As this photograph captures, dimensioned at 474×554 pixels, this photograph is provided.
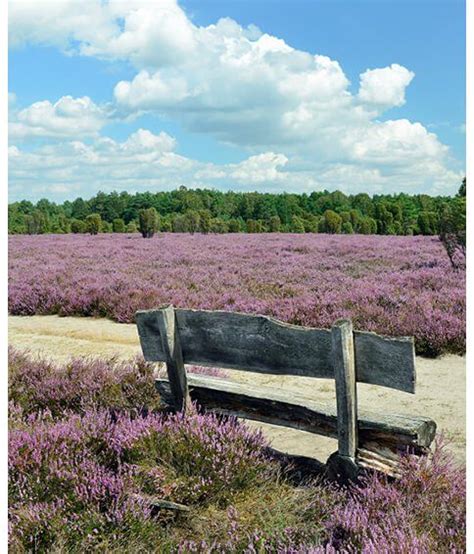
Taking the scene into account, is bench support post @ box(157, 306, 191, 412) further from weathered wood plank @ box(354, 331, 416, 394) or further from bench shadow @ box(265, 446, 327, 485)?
weathered wood plank @ box(354, 331, 416, 394)

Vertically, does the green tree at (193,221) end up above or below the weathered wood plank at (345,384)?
above

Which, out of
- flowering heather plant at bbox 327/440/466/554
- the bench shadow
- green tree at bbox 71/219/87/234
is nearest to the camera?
flowering heather plant at bbox 327/440/466/554

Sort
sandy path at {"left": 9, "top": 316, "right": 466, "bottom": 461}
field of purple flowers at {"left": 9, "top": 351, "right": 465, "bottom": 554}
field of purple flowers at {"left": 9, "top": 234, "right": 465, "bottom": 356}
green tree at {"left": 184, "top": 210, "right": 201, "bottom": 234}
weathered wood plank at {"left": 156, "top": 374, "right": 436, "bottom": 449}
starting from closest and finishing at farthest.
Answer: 1. field of purple flowers at {"left": 9, "top": 351, "right": 465, "bottom": 554}
2. weathered wood plank at {"left": 156, "top": 374, "right": 436, "bottom": 449}
3. sandy path at {"left": 9, "top": 316, "right": 466, "bottom": 461}
4. field of purple flowers at {"left": 9, "top": 234, "right": 465, "bottom": 356}
5. green tree at {"left": 184, "top": 210, "right": 201, "bottom": 234}

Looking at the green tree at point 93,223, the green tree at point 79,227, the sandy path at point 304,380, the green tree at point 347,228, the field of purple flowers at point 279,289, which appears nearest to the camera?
the sandy path at point 304,380

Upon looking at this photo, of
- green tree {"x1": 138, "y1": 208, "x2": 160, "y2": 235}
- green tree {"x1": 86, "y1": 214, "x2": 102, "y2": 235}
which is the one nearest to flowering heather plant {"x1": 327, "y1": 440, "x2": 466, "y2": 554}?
green tree {"x1": 138, "y1": 208, "x2": 160, "y2": 235}

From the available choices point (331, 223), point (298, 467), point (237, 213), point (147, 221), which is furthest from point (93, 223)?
point (237, 213)

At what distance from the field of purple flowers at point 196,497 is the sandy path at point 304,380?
1113 mm

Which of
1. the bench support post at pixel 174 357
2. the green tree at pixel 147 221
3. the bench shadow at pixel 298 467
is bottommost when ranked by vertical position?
the bench shadow at pixel 298 467

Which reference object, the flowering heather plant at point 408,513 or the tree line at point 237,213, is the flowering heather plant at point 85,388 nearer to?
the flowering heather plant at point 408,513

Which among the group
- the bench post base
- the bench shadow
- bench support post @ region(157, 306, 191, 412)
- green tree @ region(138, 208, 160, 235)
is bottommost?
the bench shadow

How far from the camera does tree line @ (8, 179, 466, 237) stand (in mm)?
54406

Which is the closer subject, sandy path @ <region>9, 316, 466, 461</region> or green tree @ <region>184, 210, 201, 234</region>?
sandy path @ <region>9, 316, 466, 461</region>

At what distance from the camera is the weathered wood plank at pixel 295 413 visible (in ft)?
12.8

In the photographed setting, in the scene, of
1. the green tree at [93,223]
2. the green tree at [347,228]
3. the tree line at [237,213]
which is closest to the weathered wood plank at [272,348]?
the tree line at [237,213]
